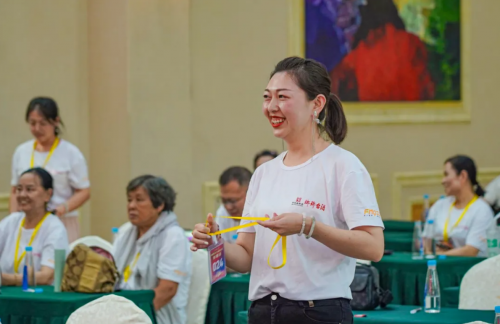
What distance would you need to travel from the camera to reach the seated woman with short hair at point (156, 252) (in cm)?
487

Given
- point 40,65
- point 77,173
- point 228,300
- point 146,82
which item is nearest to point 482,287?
point 228,300

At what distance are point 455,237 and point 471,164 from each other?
2.01 feet

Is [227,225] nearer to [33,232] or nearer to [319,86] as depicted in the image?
[33,232]

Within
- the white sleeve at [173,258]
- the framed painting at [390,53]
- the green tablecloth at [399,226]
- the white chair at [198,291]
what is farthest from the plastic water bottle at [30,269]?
the framed painting at [390,53]

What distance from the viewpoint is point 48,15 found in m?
7.91

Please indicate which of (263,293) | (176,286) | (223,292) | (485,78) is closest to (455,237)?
(223,292)

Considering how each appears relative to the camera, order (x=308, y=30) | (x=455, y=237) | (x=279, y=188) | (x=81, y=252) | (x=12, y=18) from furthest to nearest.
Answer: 1. (x=308, y=30)
2. (x=12, y=18)
3. (x=455, y=237)
4. (x=81, y=252)
5. (x=279, y=188)

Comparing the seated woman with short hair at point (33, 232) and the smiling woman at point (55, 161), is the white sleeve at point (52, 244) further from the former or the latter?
the smiling woman at point (55, 161)

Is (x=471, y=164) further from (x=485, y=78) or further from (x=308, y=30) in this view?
(x=485, y=78)

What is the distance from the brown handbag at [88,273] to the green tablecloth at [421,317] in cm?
88

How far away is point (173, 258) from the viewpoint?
4.89 m

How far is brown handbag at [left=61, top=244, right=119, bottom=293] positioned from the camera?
15.0 ft

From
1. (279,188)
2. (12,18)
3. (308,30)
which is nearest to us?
(279,188)

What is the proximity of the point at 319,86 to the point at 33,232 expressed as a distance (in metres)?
3.09
